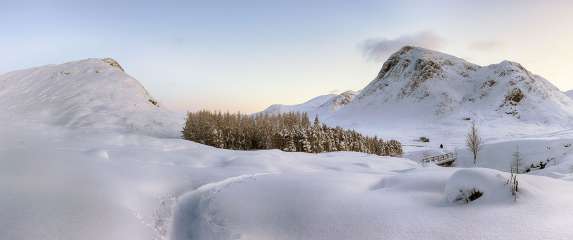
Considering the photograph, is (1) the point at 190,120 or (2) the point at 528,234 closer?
(2) the point at 528,234

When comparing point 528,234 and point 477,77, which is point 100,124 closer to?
point 528,234

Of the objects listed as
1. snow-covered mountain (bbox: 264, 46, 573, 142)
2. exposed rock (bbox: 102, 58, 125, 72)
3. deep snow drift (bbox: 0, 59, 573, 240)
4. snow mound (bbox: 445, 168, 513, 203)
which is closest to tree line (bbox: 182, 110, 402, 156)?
deep snow drift (bbox: 0, 59, 573, 240)

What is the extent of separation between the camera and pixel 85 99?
4091cm

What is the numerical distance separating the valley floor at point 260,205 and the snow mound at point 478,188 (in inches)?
1.0

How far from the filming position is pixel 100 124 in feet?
105

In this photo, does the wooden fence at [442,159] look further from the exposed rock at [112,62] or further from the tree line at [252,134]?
the exposed rock at [112,62]

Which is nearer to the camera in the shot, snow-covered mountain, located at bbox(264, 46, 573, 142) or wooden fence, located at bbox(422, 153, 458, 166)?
wooden fence, located at bbox(422, 153, 458, 166)

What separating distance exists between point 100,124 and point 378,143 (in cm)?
2693

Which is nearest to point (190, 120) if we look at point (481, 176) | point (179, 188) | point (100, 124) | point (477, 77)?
point (100, 124)

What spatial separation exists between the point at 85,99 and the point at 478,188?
135 feet

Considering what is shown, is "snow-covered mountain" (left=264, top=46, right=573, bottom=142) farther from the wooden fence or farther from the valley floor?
the valley floor

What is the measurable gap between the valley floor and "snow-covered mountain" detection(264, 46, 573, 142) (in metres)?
92.1

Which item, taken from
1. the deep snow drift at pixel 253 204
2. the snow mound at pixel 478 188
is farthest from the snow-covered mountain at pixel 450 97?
the snow mound at pixel 478 188

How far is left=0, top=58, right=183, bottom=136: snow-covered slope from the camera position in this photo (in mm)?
33531
